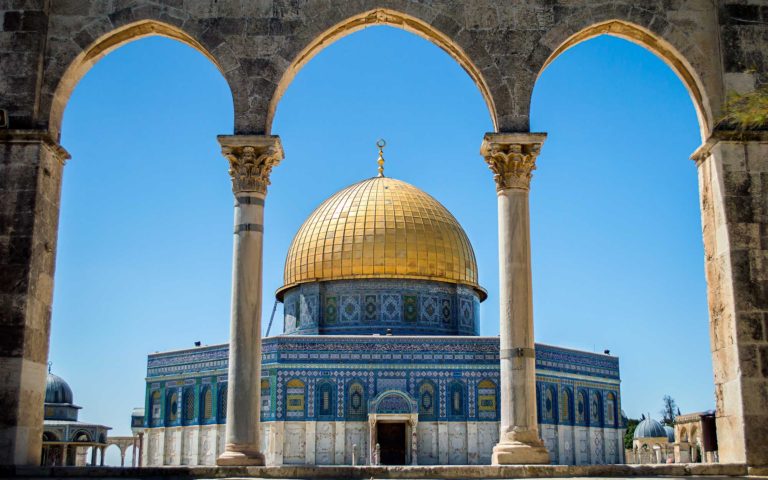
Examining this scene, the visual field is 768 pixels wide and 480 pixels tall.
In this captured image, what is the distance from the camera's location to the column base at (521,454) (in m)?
11.4

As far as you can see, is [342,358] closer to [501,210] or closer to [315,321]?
[315,321]

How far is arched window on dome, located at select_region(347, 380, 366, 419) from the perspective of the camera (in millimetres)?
28688

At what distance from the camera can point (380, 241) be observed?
31.3m

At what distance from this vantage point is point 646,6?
12586 millimetres

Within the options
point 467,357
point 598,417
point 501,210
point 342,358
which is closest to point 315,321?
point 342,358

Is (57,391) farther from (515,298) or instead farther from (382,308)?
(515,298)

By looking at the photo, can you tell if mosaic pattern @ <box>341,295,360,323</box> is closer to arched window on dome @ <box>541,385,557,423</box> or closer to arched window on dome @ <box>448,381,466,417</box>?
arched window on dome @ <box>448,381,466,417</box>

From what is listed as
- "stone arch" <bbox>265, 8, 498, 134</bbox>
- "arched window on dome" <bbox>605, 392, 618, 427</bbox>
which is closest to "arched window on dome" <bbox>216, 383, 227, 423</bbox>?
"arched window on dome" <bbox>605, 392, 618, 427</bbox>

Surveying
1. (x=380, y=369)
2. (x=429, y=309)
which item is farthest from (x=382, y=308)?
(x=380, y=369)

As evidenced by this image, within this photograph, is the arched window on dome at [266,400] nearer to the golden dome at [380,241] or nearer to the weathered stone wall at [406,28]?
the golden dome at [380,241]

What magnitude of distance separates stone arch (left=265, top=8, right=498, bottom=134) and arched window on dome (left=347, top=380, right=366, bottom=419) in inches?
683

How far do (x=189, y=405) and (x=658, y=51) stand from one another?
848 inches

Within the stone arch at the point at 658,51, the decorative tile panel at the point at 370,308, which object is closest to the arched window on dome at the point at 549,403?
the decorative tile panel at the point at 370,308

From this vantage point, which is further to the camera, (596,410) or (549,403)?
(596,410)
